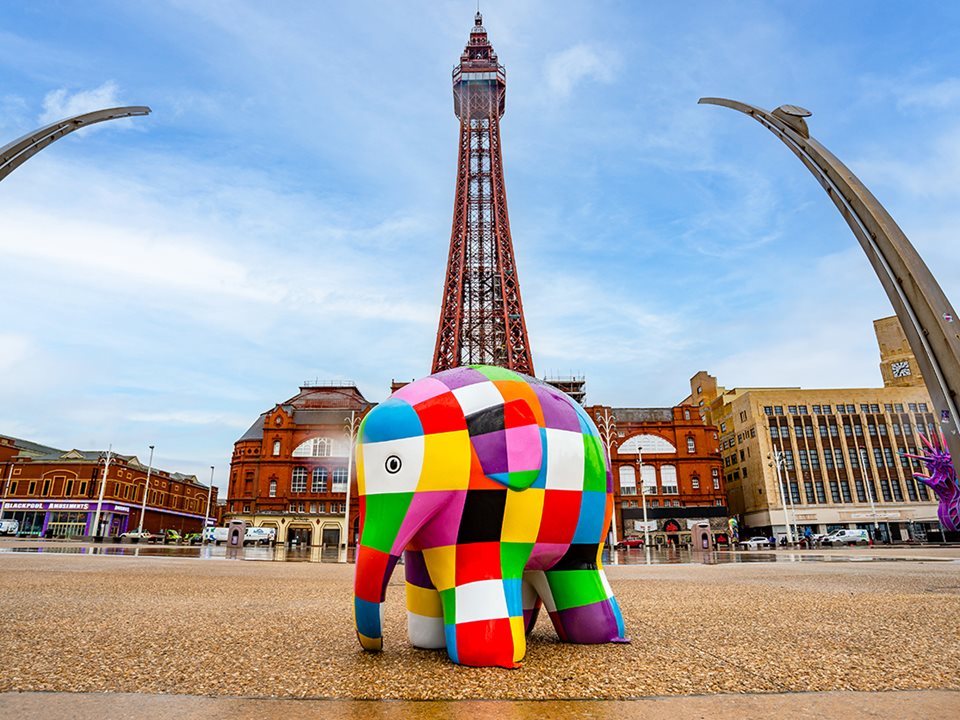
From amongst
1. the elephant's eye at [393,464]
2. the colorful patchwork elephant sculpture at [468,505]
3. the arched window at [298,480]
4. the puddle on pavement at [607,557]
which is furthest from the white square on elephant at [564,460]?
the arched window at [298,480]

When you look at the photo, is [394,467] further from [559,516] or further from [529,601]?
[529,601]

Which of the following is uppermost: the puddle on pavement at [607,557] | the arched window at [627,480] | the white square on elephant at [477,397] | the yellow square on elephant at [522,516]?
the arched window at [627,480]

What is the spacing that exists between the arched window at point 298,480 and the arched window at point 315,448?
143cm

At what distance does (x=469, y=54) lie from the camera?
63281 mm

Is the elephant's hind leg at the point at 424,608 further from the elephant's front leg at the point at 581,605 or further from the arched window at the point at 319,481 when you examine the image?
the arched window at the point at 319,481

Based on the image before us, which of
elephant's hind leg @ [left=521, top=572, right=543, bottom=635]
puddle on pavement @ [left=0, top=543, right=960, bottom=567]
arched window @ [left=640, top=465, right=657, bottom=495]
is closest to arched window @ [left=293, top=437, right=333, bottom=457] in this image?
puddle on pavement @ [left=0, top=543, right=960, bottom=567]

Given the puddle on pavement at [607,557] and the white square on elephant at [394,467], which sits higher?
the white square on elephant at [394,467]

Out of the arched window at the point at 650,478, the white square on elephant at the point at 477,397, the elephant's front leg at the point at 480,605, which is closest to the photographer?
the elephant's front leg at the point at 480,605

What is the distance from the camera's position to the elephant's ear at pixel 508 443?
401 centimetres

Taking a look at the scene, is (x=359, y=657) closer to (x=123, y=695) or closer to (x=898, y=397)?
(x=123, y=695)

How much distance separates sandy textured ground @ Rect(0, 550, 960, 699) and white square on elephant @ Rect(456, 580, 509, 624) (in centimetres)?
32

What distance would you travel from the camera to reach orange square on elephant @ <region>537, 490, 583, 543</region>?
4141mm

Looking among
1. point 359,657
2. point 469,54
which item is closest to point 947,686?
point 359,657

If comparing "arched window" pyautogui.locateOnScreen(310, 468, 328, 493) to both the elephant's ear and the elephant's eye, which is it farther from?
the elephant's ear
